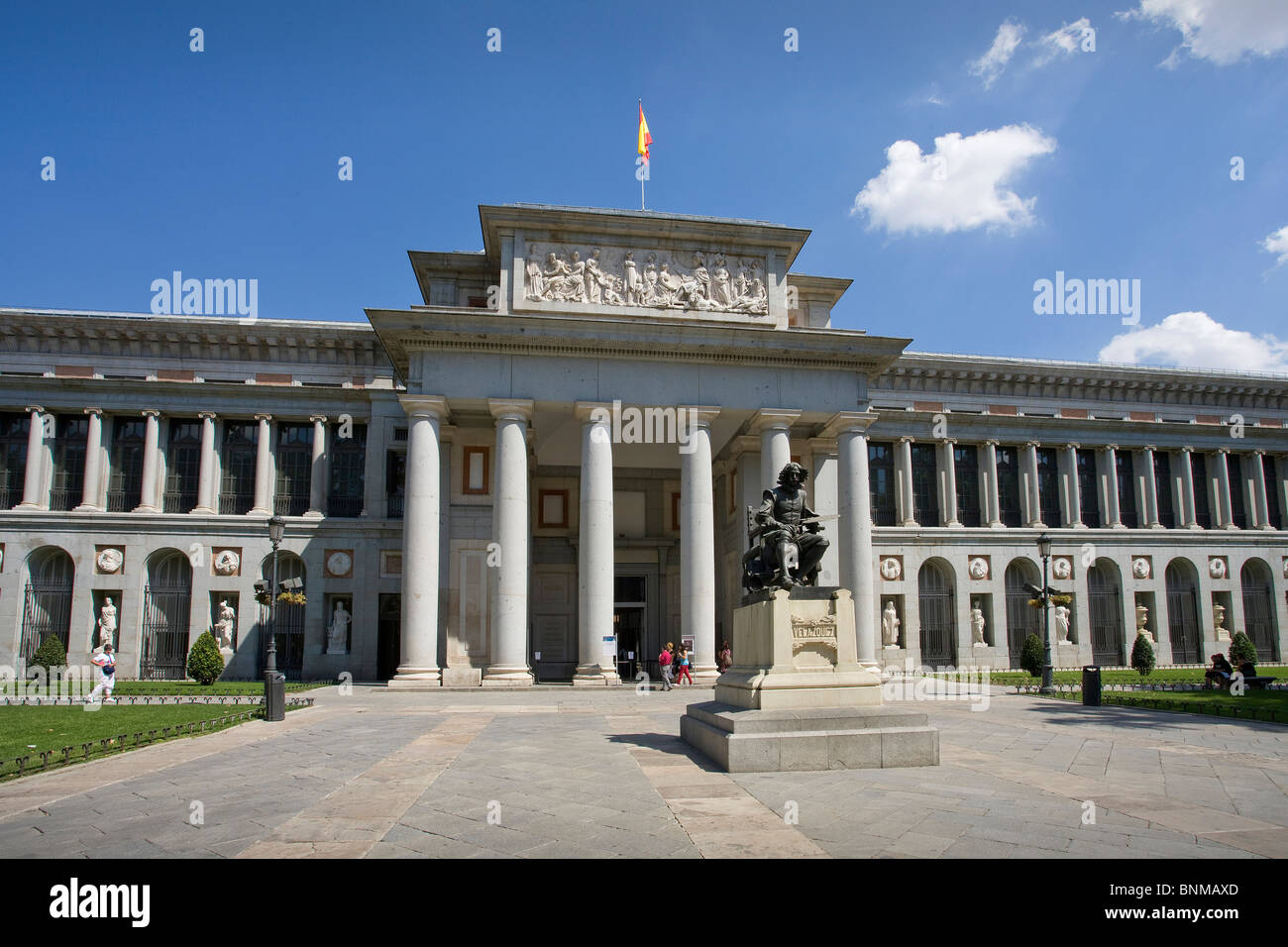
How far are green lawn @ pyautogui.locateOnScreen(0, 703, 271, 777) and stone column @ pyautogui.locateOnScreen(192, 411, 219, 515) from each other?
19.1 m

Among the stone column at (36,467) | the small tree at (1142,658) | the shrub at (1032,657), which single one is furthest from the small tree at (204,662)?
the small tree at (1142,658)

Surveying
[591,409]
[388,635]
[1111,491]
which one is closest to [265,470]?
[388,635]

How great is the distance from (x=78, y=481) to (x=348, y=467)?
12.8 metres

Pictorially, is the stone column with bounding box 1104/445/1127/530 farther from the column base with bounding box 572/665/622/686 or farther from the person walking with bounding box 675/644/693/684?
the column base with bounding box 572/665/622/686

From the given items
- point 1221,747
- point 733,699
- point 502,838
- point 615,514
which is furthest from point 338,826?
point 615,514

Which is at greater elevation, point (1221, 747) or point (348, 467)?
point (348, 467)

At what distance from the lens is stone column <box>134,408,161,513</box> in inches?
1583

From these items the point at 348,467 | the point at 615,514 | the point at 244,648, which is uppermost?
the point at 348,467

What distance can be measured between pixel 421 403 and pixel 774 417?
42.9ft

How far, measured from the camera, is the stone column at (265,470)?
40875 mm

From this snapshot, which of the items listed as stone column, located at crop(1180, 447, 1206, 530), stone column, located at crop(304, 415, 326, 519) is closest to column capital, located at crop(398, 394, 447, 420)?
stone column, located at crop(304, 415, 326, 519)

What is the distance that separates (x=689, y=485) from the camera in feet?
103

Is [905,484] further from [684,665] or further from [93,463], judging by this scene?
[93,463]
